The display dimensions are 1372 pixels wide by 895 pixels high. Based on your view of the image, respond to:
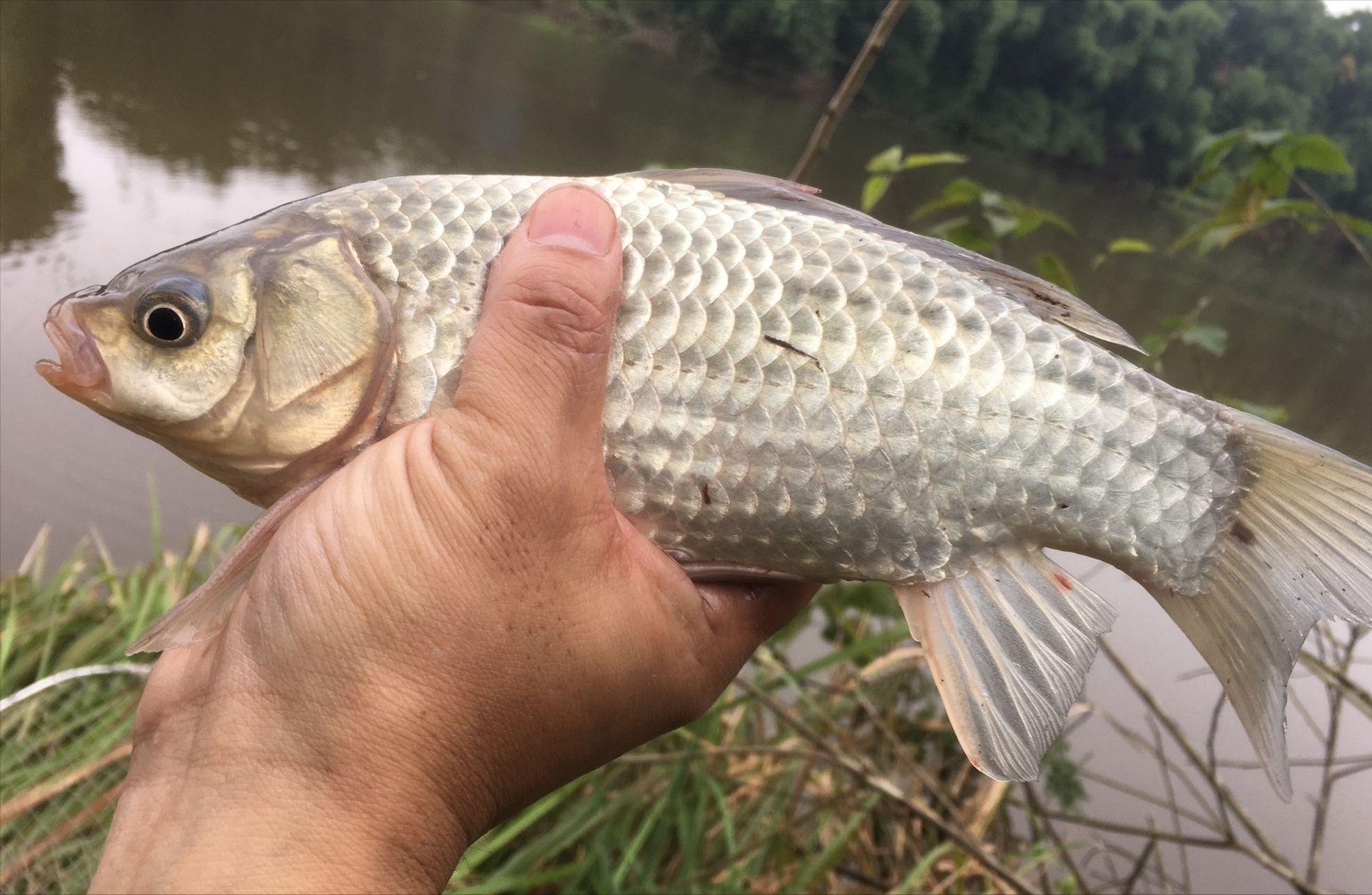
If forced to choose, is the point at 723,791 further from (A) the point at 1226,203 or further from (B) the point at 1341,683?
(A) the point at 1226,203

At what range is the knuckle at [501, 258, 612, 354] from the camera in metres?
1.29

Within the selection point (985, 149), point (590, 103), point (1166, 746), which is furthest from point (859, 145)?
point (1166, 746)

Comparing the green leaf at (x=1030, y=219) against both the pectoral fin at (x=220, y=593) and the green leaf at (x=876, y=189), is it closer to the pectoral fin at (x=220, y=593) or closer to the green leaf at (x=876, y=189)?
the green leaf at (x=876, y=189)

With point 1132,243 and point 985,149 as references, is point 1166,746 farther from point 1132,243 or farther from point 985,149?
point 985,149

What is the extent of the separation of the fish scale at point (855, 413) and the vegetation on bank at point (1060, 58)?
34.1 meters

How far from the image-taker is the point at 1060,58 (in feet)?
124

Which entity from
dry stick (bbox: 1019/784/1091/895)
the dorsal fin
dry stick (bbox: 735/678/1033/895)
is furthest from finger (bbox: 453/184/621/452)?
dry stick (bbox: 1019/784/1091/895)

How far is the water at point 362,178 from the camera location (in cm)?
450

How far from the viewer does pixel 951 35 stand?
36562 mm

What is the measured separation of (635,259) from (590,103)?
62.7ft

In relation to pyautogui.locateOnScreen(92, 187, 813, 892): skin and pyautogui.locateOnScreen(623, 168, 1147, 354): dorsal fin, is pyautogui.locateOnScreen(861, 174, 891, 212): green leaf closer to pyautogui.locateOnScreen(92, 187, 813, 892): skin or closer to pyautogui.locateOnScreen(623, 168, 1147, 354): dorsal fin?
pyautogui.locateOnScreen(623, 168, 1147, 354): dorsal fin

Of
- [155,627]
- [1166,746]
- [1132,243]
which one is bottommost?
[1166,746]

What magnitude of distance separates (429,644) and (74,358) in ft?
2.62

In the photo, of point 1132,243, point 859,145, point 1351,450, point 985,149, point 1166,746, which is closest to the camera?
point 1132,243
